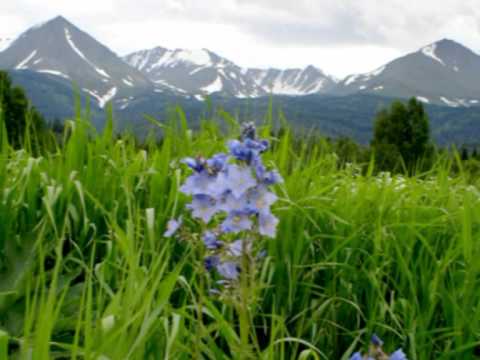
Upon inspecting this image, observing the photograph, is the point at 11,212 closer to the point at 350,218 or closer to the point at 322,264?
the point at 322,264

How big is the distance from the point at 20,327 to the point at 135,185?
1028 mm

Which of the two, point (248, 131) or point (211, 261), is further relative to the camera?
point (211, 261)

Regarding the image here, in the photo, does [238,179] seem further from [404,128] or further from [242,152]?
[404,128]

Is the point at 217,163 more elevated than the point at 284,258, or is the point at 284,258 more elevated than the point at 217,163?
the point at 217,163

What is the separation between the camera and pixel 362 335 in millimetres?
2428

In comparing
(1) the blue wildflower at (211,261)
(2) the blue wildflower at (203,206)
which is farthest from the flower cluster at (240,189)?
(1) the blue wildflower at (211,261)

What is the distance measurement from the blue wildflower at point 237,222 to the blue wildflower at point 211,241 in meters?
0.19

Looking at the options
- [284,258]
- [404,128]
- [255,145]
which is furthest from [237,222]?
[404,128]

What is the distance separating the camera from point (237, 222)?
1479mm

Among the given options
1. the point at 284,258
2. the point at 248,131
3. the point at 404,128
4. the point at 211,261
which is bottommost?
the point at 404,128

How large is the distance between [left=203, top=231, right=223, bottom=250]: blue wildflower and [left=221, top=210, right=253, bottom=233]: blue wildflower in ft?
0.62

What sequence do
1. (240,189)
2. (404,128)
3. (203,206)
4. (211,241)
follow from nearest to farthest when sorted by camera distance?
(240,189)
(203,206)
(211,241)
(404,128)

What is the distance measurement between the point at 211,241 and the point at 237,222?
0.21 metres

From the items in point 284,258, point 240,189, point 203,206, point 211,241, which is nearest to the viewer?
point 240,189
